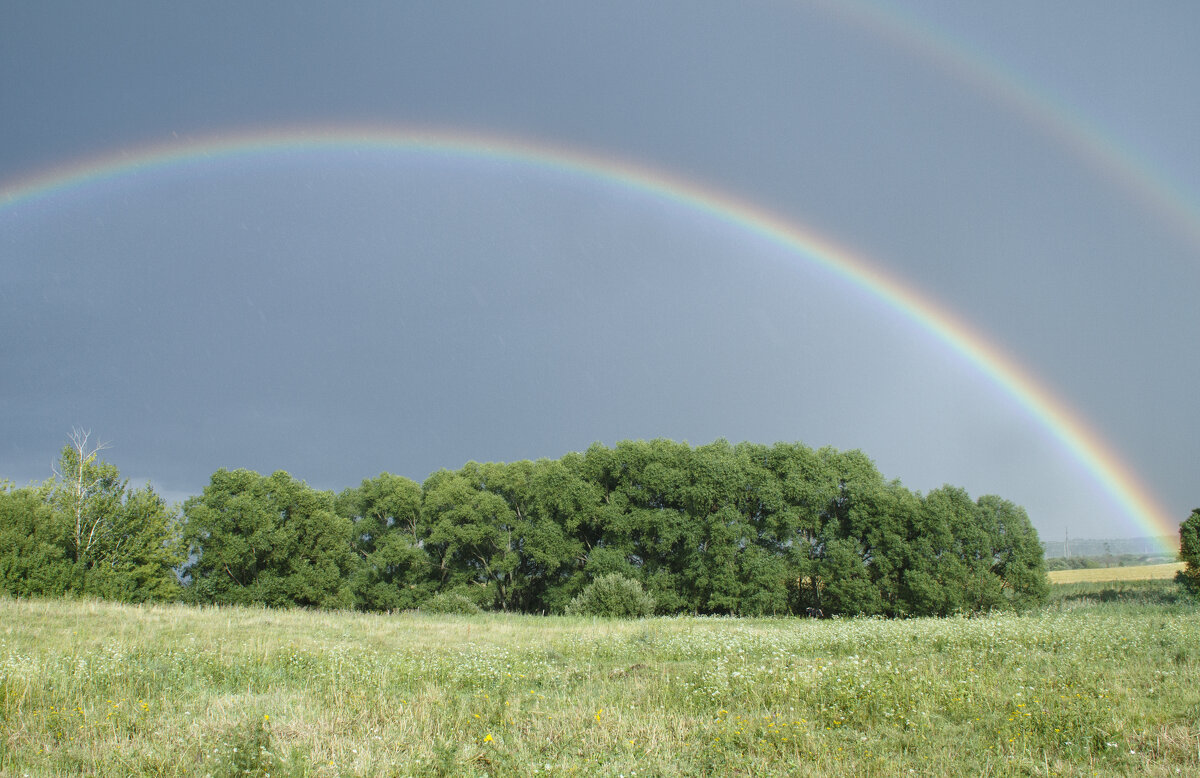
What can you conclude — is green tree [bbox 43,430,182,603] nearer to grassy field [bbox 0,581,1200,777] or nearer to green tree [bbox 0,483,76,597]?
green tree [bbox 0,483,76,597]

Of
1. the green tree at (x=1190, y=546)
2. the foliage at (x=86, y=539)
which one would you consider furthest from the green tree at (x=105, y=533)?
the green tree at (x=1190, y=546)

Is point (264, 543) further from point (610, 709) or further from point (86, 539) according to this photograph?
point (610, 709)

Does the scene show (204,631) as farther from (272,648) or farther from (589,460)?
(589,460)

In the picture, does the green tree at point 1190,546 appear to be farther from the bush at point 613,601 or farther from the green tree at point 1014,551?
the bush at point 613,601

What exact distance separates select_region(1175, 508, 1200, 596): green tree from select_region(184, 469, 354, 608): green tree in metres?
68.6

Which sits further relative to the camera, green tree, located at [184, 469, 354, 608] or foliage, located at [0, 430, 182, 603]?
green tree, located at [184, 469, 354, 608]

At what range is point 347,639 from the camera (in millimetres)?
20094

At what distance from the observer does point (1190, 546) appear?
5775 centimetres

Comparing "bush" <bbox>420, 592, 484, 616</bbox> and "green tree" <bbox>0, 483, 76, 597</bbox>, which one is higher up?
"green tree" <bbox>0, 483, 76, 597</bbox>

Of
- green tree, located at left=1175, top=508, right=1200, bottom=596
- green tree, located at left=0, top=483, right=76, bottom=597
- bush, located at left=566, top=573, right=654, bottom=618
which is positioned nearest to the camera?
bush, located at left=566, top=573, right=654, bottom=618

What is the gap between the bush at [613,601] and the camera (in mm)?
36750

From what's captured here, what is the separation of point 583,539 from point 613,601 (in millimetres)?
19414

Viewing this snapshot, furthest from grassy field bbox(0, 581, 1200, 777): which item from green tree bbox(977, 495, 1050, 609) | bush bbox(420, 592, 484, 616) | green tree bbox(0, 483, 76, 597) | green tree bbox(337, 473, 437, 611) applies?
green tree bbox(337, 473, 437, 611)

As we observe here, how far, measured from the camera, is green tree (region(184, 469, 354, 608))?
171 ft
